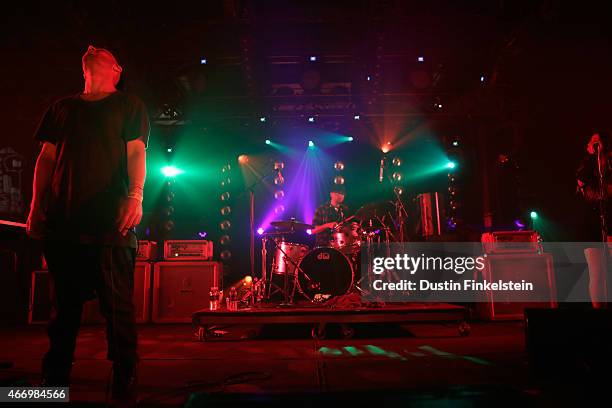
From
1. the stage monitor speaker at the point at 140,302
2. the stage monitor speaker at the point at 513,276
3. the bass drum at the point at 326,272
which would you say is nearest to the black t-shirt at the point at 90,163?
the bass drum at the point at 326,272

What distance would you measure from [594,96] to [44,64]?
9.80m

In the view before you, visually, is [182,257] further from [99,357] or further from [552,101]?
[552,101]

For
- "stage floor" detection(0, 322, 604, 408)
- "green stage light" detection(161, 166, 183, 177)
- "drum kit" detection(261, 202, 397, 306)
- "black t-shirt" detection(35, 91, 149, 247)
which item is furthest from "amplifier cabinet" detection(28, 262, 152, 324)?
"black t-shirt" detection(35, 91, 149, 247)

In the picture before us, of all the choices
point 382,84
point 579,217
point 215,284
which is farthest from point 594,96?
point 215,284

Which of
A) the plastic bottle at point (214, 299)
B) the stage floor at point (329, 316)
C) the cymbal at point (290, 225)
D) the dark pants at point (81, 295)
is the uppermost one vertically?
the cymbal at point (290, 225)

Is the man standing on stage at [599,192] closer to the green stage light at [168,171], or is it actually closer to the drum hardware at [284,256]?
the drum hardware at [284,256]

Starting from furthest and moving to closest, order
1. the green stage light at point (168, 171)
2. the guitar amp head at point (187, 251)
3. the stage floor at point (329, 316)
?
1. the green stage light at point (168, 171)
2. the guitar amp head at point (187, 251)
3. the stage floor at point (329, 316)

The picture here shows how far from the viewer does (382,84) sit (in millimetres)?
7668

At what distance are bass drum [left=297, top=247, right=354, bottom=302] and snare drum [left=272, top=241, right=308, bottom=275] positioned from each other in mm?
568

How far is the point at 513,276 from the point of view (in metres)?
6.37

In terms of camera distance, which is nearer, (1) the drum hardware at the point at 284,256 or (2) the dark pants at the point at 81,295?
(2) the dark pants at the point at 81,295

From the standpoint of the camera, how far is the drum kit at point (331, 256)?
5434mm

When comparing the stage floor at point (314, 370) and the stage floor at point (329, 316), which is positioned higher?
the stage floor at point (329, 316)

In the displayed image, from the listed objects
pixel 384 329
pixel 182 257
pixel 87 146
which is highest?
pixel 87 146
